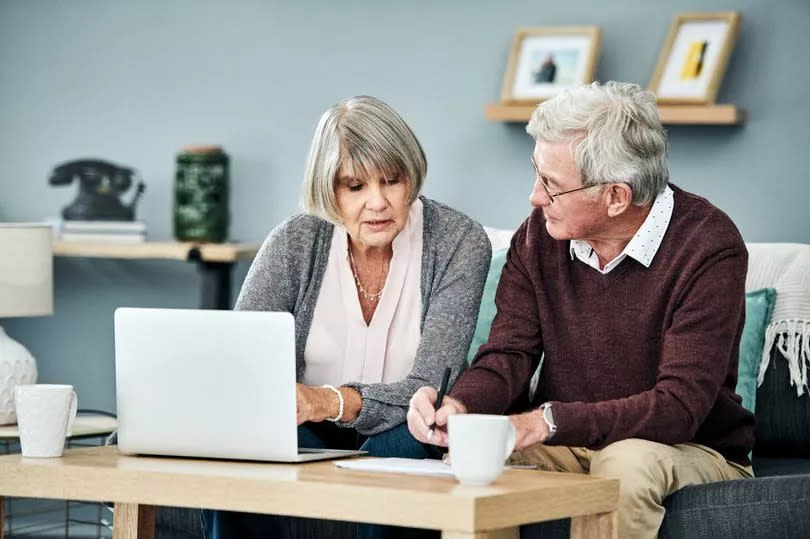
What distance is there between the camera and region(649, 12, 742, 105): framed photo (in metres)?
3.02

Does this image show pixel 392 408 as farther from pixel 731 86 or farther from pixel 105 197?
pixel 105 197

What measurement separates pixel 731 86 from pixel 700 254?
1158 millimetres

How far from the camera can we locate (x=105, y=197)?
356 centimetres

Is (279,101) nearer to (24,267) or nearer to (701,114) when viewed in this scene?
(24,267)

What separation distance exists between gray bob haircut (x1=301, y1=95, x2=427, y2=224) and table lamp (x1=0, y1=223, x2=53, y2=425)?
0.88m

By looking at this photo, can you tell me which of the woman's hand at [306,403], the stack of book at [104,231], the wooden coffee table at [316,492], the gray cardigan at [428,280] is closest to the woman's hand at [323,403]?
the woman's hand at [306,403]

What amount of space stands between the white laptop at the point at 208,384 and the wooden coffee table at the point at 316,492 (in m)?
0.03

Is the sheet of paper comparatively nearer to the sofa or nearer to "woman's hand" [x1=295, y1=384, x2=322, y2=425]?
"woman's hand" [x1=295, y1=384, x2=322, y2=425]

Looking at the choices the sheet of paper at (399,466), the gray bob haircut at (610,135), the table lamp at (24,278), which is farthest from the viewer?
the table lamp at (24,278)

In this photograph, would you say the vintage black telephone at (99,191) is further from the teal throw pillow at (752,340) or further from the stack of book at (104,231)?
the teal throw pillow at (752,340)

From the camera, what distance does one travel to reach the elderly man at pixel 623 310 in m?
1.96

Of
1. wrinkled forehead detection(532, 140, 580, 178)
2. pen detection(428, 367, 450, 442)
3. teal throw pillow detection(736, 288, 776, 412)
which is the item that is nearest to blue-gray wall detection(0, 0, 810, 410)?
teal throw pillow detection(736, 288, 776, 412)

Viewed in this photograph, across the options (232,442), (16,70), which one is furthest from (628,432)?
(16,70)

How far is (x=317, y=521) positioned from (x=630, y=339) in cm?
61
